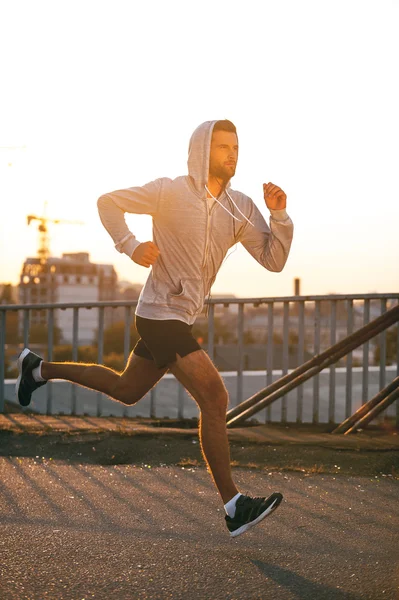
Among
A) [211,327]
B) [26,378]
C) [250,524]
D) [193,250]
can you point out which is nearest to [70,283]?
[211,327]

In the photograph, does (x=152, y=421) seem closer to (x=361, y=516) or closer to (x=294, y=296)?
(x=294, y=296)

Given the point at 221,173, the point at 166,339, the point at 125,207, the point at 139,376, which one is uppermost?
the point at 221,173

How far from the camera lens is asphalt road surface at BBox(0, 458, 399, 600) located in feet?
11.0

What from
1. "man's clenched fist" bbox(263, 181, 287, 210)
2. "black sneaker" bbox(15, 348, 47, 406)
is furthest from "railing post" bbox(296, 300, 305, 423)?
"man's clenched fist" bbox(263, 181, 287, 210)

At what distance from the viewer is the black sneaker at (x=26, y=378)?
531cm

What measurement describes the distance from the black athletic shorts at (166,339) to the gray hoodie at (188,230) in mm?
46

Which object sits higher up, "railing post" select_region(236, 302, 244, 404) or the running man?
the running man

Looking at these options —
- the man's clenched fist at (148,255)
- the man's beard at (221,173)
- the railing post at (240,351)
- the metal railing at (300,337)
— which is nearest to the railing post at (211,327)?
the metal railing at (300,337)

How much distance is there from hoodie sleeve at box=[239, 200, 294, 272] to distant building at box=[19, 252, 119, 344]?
6200 inches

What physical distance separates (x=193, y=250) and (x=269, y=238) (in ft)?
1.66

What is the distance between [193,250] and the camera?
4.40 meters

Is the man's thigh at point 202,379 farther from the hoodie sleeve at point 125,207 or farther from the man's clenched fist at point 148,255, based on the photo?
the hoodie sleeve at point 125,207

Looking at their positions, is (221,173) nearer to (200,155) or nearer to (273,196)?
(200,155)

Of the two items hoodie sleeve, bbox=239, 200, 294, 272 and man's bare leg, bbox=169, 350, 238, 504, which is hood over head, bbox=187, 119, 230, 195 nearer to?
hoodie sleeve, bbox=239, 200, 294, 272
